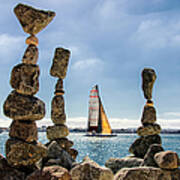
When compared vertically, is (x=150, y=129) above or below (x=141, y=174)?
above

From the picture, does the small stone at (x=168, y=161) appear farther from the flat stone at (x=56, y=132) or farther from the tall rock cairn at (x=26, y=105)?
the flat stone at (x=56, y=132)

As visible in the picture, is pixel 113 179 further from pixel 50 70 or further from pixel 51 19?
pixel 50 70

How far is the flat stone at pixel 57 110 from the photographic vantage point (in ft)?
35.0

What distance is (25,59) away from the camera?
6688mm

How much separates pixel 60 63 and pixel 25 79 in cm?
446

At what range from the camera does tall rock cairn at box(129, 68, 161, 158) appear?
11.3m

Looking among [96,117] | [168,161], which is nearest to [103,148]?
[96,117]

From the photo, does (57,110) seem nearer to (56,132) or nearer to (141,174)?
(56,132)

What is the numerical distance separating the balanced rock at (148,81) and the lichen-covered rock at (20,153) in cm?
640

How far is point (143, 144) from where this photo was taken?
1140cm

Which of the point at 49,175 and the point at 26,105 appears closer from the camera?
the point at 49,175

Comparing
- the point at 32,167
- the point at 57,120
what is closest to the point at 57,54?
the point at 57,120

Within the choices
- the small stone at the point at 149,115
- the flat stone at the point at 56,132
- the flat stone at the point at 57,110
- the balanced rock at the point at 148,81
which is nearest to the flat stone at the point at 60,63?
the flat stone at the point at 57,110

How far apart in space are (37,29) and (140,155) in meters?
7.36
